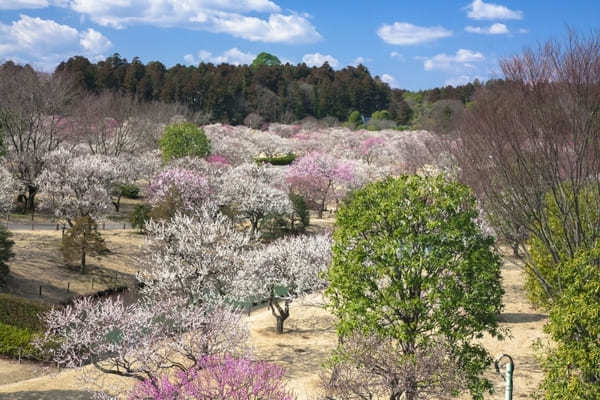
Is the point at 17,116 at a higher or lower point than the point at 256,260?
higher

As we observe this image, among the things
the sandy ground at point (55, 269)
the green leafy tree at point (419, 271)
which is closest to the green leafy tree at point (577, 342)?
the green leafy tree at point (419, 271)

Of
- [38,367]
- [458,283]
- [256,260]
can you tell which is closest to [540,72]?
[458,283]

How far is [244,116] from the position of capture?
113750 millimetres

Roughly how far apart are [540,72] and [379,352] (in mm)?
10483

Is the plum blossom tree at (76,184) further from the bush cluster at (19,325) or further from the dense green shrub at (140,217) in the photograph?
the bush cluster at (19,325)

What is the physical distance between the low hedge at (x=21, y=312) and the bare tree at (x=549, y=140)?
20.2 meters

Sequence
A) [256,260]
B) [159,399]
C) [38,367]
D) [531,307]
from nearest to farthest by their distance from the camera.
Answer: [159,399]
[38,367]
[256,260]
[531,307]

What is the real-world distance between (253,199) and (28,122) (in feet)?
73.9

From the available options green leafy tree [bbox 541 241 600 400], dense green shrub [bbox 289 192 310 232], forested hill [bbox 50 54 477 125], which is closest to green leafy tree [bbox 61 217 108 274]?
dense green shrub [bbox 289 192 310 232]

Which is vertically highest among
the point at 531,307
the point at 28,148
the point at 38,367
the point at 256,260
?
the point at 28,148

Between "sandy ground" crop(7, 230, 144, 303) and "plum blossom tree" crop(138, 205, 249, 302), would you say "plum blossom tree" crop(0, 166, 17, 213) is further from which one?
"plum blossom tree" crop(138, 205, 249, 302)

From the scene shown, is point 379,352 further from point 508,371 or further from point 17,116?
point 17,116

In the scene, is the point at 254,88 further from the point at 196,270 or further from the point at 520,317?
the point at 520,317

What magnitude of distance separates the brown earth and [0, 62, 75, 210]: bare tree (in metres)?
9.38
